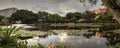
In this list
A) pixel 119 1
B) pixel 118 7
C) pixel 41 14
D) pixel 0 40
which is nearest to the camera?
pixel 119 1

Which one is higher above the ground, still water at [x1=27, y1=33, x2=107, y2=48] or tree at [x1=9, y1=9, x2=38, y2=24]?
still water at [x1=27, y1=33, x2=107, y2=48]

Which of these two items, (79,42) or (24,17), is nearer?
(79,42)

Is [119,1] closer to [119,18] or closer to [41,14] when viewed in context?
[119,18]

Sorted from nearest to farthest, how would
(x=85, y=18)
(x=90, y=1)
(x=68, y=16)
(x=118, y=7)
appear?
(x=118, y=7) < (x=90, y=1) < (x=85, y=18) < (x=68, y=16)

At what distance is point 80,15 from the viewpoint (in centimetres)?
13475

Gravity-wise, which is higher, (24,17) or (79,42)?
(79,42)

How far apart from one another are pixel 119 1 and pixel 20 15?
128 metres

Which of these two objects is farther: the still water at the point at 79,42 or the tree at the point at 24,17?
the tree at the point at 24,17

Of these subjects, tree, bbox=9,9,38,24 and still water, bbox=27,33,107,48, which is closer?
still water, bbox=27,33,107,48

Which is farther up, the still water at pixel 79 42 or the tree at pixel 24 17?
the still water at pixel 79 42

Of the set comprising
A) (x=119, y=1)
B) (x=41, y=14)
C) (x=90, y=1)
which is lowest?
(x=41, y=14)

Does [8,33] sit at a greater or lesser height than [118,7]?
lesser

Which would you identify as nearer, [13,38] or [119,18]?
Answer: [119,18]

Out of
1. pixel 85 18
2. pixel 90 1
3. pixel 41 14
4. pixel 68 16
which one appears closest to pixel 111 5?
pixel 90 1
